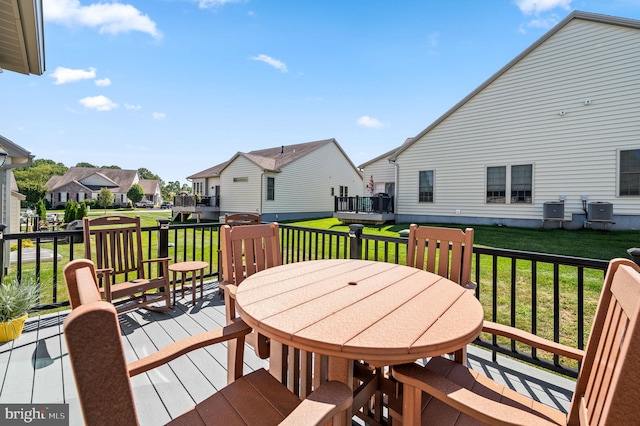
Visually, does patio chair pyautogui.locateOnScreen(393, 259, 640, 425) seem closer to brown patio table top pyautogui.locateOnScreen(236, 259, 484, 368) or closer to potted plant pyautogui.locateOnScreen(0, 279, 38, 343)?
brown patio table top pyautogui.locateOnScreen(236, 259, 484, 368)

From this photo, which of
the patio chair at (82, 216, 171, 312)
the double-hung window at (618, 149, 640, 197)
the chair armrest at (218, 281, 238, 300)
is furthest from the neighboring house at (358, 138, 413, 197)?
the chair armrest at (218, 281, 238, 300)

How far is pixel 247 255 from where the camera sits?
8.36 ft

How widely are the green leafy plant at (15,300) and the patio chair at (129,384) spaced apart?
2422 millimetres

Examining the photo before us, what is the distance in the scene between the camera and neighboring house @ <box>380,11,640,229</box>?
827 cm

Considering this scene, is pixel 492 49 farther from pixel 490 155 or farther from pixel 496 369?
pixel 496 369

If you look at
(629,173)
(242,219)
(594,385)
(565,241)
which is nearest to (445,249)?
(594,385)

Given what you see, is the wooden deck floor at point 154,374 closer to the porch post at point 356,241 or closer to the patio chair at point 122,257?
the patio chair at point 122,257

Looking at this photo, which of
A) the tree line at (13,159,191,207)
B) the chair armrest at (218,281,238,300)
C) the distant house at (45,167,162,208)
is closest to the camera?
the chair armrest at (218,281,238,300)

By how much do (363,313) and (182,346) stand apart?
0.80m

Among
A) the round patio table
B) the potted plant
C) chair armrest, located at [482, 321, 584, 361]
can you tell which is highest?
the round patio table

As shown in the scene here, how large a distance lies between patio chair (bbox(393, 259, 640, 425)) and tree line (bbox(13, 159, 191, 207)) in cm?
937

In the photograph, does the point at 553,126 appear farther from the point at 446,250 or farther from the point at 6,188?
the point at 6,188

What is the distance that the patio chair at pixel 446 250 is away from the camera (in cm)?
223

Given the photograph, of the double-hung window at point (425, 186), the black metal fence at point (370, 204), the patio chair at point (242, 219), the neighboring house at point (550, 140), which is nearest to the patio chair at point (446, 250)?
the patio chair at point (242, 219)
